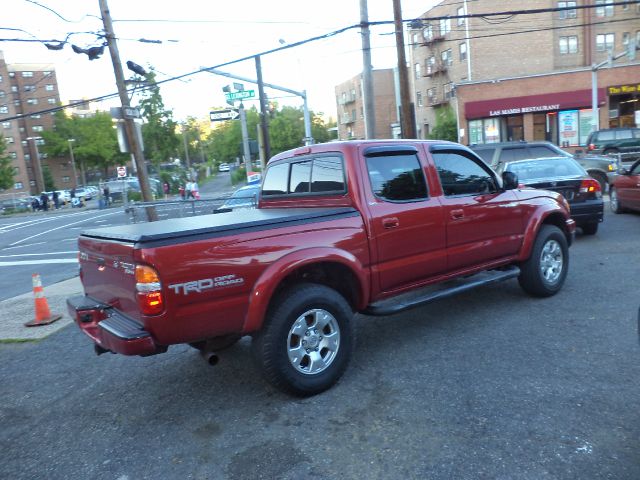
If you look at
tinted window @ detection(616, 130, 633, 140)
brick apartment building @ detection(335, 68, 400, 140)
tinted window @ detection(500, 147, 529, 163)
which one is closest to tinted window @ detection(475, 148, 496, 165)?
tinted window @ detection(500, 147, 529, 163)

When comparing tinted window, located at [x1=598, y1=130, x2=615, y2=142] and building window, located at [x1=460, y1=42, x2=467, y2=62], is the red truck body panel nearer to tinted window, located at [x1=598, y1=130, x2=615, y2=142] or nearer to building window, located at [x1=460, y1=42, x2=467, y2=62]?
tinted window, located at [x1=598, y1=130, x2=615, y2=142]

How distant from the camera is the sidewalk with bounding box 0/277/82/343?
675 centimetres

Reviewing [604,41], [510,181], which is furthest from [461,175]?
[604,41]

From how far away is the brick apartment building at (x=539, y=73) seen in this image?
34656 mm

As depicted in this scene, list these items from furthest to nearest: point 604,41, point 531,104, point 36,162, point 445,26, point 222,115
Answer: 1. point 36,162
2. point 445,26
3. point 604,41
4. point 531,104
5. point 222,115

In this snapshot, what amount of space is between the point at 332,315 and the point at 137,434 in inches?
66.5

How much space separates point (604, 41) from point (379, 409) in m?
41.9

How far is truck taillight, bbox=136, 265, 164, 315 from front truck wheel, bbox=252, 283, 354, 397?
2.76 ft

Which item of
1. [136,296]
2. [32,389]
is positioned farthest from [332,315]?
[32,389]

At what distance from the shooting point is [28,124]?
7819 cm

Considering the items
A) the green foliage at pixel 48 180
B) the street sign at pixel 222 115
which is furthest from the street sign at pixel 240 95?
the green foliage at pixel 48 180

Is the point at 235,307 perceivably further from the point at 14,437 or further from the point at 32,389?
the point at 32,389

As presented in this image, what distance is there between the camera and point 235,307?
369 centimetres

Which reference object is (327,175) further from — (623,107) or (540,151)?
(623,107)
